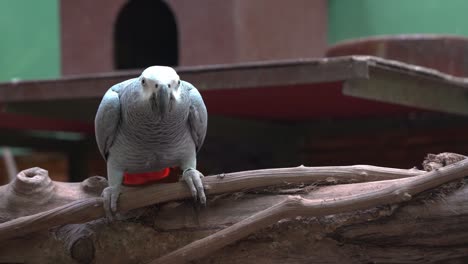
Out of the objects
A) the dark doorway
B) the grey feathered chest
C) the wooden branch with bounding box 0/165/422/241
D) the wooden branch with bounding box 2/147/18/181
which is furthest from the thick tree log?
the wooden branch with bounding box 2/147/18/181

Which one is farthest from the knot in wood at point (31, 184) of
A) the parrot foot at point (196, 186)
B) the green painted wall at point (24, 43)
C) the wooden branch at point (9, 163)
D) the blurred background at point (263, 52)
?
the green painted wall at point (24, 43)

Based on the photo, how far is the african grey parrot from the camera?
103 cm

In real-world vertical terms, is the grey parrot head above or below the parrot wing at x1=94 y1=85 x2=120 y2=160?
above

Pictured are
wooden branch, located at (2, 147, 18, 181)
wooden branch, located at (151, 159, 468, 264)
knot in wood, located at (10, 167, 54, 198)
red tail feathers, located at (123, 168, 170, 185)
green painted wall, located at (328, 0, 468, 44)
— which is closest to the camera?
wooden branch, located at (151, 159, 468, 264)

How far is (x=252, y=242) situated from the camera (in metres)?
1.03

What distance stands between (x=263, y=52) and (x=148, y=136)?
122 cm

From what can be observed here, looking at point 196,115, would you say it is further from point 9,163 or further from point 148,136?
point 9,163

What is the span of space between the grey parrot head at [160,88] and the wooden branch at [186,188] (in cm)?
14

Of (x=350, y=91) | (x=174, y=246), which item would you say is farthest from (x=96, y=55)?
(x=174, y=246)

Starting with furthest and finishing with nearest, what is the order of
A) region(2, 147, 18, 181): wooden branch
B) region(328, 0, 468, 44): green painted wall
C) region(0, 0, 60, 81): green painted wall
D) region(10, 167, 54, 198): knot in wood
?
region(0, 0, 60, 81): green painted wall, region(2, 147, 18, 181): wooden branch, region(328, 0, 468, 44): green painted wall, region(10, 167, 54, 198): knot in wood

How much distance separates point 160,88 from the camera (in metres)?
1.00

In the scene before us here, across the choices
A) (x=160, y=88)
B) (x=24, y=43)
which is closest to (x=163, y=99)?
(x=160, y=88)

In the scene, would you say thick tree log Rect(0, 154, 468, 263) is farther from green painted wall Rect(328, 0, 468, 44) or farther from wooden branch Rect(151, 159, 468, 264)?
green painted wall Rect(328, 0, 468, 44)

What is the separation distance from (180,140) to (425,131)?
1501 mm
